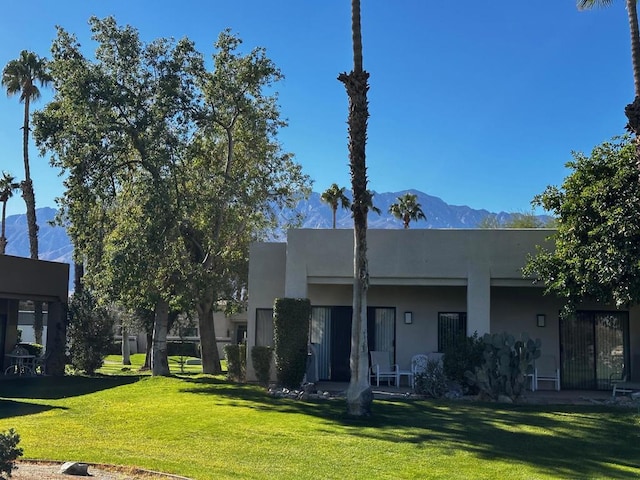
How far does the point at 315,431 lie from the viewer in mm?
11664

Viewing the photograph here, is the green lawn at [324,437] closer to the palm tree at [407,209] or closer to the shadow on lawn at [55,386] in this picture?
the shadow on lawn at [55,386]

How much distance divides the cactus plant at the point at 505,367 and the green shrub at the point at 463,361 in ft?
1.91

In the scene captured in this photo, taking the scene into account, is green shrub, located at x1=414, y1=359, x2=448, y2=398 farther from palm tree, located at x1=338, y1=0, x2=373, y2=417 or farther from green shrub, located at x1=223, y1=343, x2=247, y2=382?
green shrub, located at x1=223, y1=343, x2=247, y2=382

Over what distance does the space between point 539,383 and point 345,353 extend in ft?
18.1

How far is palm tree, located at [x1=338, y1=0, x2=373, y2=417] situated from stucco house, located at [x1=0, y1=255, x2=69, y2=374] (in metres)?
13.0

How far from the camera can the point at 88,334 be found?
2388 centimetres

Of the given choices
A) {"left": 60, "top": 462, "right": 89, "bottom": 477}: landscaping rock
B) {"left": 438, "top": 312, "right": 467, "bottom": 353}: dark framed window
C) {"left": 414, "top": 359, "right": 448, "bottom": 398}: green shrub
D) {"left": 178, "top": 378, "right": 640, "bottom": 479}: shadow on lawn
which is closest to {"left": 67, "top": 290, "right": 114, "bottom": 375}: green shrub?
{"left": 178, "top": 378, "right": 640, "bottom": 479}: shadow on lawn

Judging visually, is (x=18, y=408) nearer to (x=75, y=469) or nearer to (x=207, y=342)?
(x=75, y=469)

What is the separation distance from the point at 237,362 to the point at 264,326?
1.37m

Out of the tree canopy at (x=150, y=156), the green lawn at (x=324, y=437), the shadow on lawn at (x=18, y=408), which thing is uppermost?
the tree canopy at (x=150, y=156)

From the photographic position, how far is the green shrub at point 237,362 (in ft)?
64.6

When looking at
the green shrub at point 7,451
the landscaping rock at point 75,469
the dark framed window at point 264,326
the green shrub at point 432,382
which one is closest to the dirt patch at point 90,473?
the landscaping rock at point 75,469

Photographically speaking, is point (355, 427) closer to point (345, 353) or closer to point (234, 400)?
point (234, 400)

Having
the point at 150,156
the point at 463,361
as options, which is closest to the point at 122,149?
the point at 150,156
